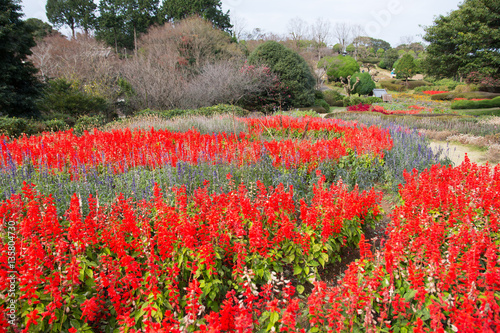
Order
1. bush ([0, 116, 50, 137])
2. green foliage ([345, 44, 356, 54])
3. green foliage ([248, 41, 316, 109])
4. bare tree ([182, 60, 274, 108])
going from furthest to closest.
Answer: green foliage ([345, 44, 356, 54]), green foliage ([248, 41, 316, 109]), bare tree ([182, 60, 274, 108]), bush ([0, 116, 50, 137])

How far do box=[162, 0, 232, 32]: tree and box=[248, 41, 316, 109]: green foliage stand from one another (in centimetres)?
1648

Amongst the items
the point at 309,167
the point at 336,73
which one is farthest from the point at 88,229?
the point at 336,73

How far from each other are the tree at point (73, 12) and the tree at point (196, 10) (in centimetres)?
1062

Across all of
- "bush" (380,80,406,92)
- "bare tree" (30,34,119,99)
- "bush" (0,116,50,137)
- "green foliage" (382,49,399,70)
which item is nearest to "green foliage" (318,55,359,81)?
"bush" (380,80,406,92)

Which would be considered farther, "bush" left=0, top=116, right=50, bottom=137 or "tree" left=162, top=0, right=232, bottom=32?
"tree" left=162, top=0, right=232, bottom=32

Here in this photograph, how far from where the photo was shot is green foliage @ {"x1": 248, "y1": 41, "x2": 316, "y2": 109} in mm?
18109

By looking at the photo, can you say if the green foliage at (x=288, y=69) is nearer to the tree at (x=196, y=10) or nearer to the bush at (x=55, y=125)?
the bush at (x=55, y=125)

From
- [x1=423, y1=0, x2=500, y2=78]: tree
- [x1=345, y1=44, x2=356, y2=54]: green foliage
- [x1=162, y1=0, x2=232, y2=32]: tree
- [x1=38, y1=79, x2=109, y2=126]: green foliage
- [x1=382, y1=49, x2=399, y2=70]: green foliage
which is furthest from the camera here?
[x1=345, y1=44, x2=356, y2=54]: green foliage

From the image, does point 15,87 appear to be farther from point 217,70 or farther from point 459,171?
point 459,171

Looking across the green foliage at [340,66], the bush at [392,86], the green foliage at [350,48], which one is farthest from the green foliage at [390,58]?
the green foliage at [340,66]

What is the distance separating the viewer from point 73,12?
3741cm

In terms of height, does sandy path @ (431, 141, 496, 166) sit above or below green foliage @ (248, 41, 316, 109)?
below

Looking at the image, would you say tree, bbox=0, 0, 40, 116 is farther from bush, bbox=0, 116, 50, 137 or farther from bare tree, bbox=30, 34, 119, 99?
bush, bbox=0, 116, 50, 137

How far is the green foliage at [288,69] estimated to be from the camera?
18.1 metres
